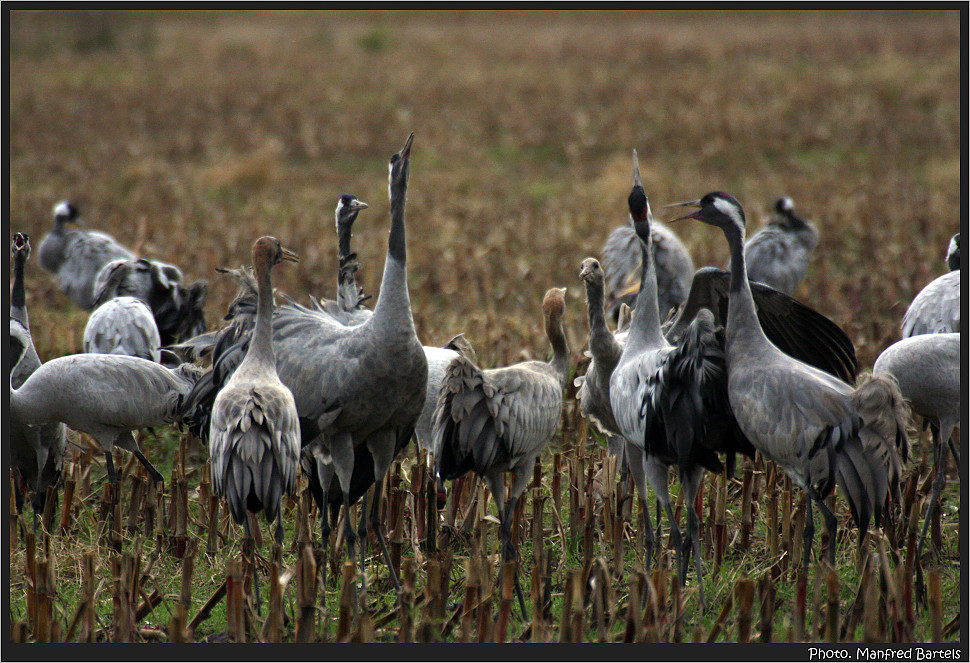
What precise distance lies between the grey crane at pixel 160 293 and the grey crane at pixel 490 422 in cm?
255

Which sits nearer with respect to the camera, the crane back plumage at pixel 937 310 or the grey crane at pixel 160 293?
the crane back plumage at pixel 937 310

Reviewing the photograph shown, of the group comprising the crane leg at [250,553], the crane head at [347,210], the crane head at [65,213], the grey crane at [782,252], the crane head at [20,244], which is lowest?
the crane leg at [250,553]

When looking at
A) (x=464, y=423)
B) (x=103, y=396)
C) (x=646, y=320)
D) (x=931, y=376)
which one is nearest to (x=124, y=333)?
(x=103, y=396)

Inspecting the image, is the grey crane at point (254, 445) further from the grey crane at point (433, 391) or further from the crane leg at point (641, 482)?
the crane leg at point (641, 482)

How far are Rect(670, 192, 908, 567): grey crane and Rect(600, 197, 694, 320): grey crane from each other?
263cm

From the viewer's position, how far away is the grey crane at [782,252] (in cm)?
763

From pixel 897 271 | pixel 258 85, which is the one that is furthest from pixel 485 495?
pixel 258 85

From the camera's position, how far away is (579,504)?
4.87m

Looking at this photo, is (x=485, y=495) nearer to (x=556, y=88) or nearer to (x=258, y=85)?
(x=556, y=88)

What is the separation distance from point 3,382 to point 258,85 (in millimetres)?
16043

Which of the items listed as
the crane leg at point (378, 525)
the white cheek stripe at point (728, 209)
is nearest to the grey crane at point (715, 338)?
the white cheek stripe at point (728, 209)

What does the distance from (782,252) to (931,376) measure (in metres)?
3.43

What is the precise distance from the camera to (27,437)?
16.1ft

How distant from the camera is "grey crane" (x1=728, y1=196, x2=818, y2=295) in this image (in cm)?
763
